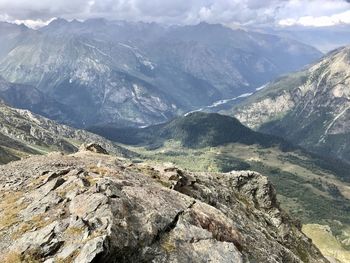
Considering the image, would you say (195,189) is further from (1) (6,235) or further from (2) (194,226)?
(1) (6,235)

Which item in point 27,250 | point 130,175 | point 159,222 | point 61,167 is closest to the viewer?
point 27,250

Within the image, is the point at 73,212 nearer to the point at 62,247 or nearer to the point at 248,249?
Result: the point at 62,247

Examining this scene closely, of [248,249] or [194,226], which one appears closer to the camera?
[194,226]

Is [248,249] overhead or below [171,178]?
below

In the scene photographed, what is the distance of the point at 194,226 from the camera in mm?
49312

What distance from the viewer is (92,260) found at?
37656 millimetres

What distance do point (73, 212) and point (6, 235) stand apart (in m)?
6.36

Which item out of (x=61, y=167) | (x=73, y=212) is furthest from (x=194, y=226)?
(x=61, y=167)

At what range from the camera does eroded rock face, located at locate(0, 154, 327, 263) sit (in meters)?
40.8

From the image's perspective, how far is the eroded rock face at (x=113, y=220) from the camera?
134ft

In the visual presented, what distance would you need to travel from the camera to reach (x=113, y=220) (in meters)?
42.9

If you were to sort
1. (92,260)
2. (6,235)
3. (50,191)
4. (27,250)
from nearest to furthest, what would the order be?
(92,260) → (27,250) → (6,235) → (50,191)

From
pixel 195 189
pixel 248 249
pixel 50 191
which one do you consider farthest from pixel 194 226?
pixel 195 189

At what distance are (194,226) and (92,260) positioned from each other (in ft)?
47.4
